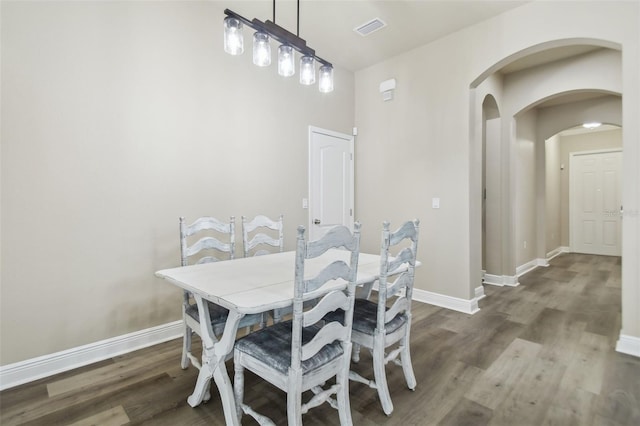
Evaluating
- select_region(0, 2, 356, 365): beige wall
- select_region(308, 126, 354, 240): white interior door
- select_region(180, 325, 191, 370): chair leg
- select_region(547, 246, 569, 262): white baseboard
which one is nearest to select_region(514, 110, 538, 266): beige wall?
select_region(547, 246, 569, 262): white baseboard

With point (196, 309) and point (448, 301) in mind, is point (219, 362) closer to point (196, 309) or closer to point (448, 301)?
point (196, 309)

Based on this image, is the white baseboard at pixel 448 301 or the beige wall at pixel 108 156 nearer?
the beige wall at pixel 108 156

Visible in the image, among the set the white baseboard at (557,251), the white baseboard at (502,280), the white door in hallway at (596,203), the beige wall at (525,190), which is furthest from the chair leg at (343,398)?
the white door in hallway at (596,203)

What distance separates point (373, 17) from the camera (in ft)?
9.98

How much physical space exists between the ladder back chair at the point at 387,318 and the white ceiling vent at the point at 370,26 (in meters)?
2.35

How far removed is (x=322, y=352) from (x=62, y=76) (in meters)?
2.48

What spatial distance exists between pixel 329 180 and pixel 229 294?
2.79m

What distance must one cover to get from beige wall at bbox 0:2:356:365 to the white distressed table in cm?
83

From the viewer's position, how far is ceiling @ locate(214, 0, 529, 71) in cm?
283

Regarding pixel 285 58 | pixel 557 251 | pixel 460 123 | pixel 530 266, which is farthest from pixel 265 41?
pixel 557 251

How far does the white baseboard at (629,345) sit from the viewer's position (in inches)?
93.0

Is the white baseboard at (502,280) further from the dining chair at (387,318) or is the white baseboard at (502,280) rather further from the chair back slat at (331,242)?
the chair back slat at (331,242)

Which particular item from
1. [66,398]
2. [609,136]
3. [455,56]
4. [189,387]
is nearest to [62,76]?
[66,398]

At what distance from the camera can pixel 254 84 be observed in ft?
10.5
